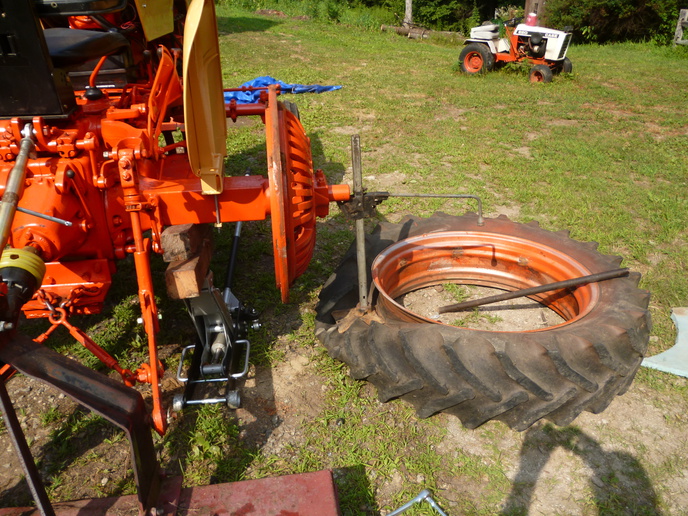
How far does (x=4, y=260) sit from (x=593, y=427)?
2641mm

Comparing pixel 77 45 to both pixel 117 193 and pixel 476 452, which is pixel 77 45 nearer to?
pixel 117 193

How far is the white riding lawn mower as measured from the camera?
934 cm

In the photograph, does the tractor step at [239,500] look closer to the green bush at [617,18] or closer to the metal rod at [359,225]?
the metal rod at [359,225]

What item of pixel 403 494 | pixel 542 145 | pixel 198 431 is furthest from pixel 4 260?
pixel 542 145

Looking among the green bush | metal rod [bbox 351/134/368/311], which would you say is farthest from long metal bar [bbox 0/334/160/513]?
the green bush

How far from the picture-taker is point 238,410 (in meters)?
2.62

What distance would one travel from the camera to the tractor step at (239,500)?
185cm

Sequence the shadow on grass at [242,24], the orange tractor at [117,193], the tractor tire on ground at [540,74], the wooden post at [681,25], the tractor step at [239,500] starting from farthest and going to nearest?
the shadow on grass at [242,24], the wooden post at [681,25], the tractor tire on ground at [540,74], the tractor step at [239,500], the orange tractor at [117,193]

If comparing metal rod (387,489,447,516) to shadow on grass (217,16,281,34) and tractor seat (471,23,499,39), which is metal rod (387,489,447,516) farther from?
shadow on grass (217,16,281,34)

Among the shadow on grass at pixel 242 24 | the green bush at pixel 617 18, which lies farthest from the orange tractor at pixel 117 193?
the green bush at pixel 617 18

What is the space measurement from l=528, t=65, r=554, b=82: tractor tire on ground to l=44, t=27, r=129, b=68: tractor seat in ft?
27.2

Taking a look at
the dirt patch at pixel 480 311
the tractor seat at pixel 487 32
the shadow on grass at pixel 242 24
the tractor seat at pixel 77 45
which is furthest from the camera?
the shadow on grass at pixel 242 24

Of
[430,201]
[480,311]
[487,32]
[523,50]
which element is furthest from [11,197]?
[523,50]

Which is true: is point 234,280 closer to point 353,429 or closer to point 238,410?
point 238,410
